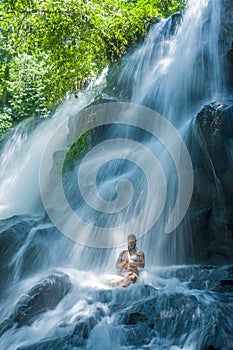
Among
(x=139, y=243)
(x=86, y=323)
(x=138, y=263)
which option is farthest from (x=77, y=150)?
(x=86, y=323)

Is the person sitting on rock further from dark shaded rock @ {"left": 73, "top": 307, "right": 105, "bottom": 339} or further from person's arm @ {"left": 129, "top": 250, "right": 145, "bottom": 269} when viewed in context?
dark shaded rock @ {"left": 73, "top": 307, "right": 105, "bottom": 339}

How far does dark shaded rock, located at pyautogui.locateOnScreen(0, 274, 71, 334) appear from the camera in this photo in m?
6.29

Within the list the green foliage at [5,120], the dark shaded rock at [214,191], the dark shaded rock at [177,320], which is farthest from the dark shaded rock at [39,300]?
the green foliage at [5,120]

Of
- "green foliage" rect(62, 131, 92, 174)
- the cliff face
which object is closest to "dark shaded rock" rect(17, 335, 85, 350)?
the cliff face

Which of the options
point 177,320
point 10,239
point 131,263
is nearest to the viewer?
point 177,320

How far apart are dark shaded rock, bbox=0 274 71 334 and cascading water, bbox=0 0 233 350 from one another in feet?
0.06

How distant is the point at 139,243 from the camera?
8.80m

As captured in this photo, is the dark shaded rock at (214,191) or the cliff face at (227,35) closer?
the dark shaded rock at (214,191)

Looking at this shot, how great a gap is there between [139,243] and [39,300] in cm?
287

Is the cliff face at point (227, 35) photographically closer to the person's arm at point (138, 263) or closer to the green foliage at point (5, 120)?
the person's arm at point (138, 263)

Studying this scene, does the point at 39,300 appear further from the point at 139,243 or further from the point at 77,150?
the point at 77,150

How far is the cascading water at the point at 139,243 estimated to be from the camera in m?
5.38

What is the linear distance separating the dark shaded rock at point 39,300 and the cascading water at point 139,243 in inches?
0.7

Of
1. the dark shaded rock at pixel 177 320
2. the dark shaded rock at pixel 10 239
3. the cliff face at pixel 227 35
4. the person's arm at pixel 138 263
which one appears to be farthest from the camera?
the cliff face at pixel 227 35
